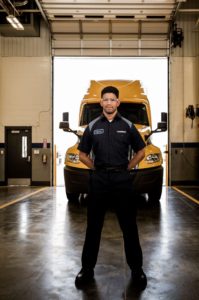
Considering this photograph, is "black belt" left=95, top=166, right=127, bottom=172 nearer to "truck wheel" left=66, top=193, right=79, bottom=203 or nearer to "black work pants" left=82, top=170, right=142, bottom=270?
"black work pants" left=82, top=170, right=142, bottom=270

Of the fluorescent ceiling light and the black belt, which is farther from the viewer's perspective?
the fluorescent ceiling light

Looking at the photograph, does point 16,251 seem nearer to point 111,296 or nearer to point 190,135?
point 111,296

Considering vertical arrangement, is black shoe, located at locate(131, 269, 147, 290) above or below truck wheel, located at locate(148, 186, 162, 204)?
below

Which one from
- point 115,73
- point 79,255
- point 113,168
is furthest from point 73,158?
point 115,73

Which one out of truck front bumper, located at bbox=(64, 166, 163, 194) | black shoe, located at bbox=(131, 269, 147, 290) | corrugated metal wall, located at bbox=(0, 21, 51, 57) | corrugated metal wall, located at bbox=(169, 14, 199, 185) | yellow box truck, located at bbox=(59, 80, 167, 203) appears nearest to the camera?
black shoe, located at bbox=(131, 269, 147, 290)

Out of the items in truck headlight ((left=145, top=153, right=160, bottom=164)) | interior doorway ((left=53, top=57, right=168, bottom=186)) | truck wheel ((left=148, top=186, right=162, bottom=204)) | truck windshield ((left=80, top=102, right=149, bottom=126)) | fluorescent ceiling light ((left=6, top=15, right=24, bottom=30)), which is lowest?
truck wheel ((left=148, top=186, right=162, bottom=204))

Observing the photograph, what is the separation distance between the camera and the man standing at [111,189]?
11.1 ft

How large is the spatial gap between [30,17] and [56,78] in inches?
96.7

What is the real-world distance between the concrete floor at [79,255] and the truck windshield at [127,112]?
2259mm

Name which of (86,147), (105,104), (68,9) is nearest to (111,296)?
(86,147)

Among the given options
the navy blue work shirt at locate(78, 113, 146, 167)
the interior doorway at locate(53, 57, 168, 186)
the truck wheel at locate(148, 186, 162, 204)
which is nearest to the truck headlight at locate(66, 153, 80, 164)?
the truck wheel at locate(148, 186, 162, 204)

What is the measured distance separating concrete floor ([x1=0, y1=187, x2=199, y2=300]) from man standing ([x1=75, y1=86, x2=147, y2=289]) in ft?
0.75

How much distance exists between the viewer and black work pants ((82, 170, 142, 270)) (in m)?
3.37

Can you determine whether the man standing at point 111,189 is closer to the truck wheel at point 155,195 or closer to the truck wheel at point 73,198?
the truck wheel at point 155,195
